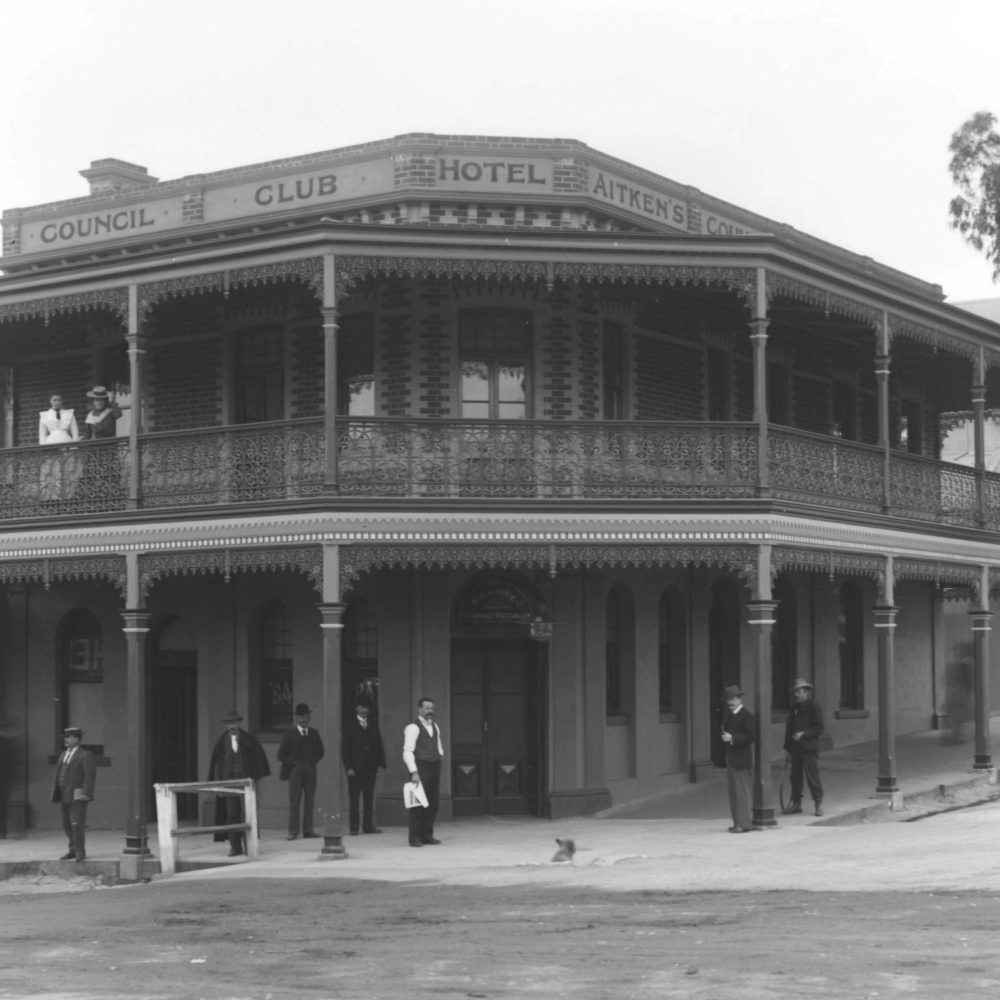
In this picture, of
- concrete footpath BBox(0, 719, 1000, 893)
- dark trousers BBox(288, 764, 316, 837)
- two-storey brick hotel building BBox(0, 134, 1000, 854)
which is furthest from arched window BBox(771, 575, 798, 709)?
dark trousers BBox(288, 764, 316, 837)

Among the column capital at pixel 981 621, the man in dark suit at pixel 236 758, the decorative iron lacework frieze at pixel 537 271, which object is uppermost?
the decorative iron lacework frieze at pixel 537 271

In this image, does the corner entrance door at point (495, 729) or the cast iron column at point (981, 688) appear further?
the cast iron column at point (981, 688)

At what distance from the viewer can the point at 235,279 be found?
2059cm

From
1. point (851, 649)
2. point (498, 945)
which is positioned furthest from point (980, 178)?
point (498, 945)

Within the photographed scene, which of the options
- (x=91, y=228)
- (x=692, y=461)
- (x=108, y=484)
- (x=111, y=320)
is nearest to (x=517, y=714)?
(x=692, y=461)

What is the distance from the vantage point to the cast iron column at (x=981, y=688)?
24672mm

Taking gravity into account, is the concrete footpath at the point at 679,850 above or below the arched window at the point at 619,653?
below

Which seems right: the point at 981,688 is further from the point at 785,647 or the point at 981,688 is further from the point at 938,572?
the point at 785,647

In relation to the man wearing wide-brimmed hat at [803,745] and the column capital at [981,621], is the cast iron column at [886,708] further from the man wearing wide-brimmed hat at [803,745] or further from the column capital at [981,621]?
the column capital at [981,621]

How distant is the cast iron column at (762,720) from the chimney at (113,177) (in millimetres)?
12694

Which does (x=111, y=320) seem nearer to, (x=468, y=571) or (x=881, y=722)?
(x=468, y=571)

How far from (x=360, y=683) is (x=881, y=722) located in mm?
6219

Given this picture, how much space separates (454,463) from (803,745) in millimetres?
5011

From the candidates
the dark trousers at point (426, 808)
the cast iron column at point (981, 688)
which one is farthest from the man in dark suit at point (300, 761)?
the cast iron column at point (981, 688)
